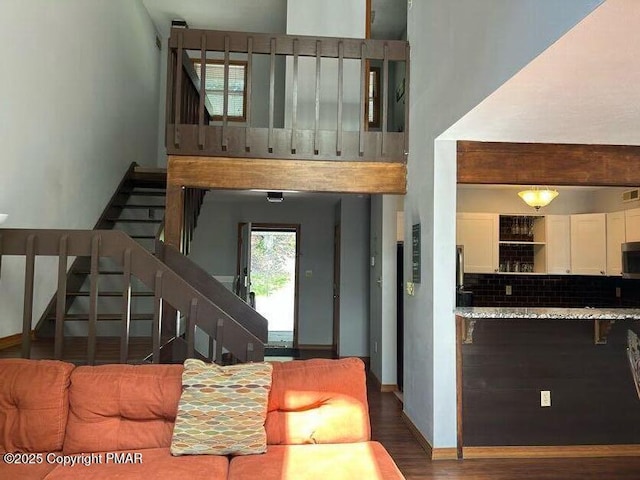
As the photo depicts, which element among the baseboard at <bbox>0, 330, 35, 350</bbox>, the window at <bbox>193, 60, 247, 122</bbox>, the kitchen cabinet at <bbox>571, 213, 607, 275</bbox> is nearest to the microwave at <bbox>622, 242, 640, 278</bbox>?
the kitchen cabinet at <bbox>571, 213, 607, 275</bbox>

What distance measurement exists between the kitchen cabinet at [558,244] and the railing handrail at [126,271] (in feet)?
15.0

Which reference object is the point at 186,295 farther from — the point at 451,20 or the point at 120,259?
the point at 451,20

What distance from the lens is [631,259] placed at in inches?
205

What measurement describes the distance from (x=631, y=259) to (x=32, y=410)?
561 cm

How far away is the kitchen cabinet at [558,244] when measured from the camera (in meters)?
6.07

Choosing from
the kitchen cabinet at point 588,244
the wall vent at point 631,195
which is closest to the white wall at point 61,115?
the kitchen cabinet at point 588,244

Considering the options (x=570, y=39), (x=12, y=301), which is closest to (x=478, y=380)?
(x=570, y=39)

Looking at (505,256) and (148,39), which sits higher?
(148,39)

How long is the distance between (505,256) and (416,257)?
283cm

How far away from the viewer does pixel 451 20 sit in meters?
3.38

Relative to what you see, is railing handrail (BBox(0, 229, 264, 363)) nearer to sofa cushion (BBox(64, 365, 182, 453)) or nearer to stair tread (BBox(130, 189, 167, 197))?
sofa cushion (BBox(64, 365, 182, 453))

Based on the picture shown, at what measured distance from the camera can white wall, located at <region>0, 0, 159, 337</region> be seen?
3.54m

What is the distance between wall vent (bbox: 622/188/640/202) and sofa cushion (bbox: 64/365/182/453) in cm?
550

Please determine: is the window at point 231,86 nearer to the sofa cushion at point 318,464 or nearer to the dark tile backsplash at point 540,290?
the dark tile backsplash at point 540,290
